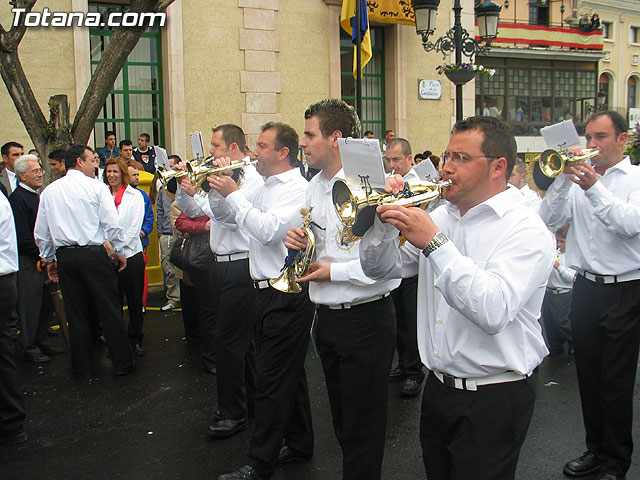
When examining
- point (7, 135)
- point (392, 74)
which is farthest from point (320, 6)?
point (7, 135)

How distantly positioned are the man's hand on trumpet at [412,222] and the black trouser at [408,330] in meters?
3.48

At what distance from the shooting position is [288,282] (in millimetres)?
3768

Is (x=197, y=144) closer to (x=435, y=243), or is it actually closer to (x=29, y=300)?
(x=29, y=300)

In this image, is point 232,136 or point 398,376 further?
point 398,376

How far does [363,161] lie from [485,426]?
1177 millimetres

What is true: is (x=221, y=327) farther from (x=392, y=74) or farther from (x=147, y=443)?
(x=392, y=74)

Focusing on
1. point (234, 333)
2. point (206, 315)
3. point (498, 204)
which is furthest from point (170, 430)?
point (498, 204)

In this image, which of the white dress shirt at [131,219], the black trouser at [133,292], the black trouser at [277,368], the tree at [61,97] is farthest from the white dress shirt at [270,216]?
the tree at [61,97]

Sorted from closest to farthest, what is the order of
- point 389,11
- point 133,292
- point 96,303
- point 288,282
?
point 288,282 → point 96,303 → point 133,292 → point 389,11

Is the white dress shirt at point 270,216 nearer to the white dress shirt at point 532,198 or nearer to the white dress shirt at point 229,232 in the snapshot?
the white dress shirt at point 229,232

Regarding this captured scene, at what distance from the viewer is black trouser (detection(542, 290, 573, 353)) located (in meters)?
7.04

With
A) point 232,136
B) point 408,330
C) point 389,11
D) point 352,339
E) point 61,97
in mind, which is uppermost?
point 389,11

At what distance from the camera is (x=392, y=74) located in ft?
55.6

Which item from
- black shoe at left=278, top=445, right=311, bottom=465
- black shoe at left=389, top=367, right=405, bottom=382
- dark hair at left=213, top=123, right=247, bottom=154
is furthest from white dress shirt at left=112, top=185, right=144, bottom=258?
black shoe at left=278, top=445, right=311, bottom=465
